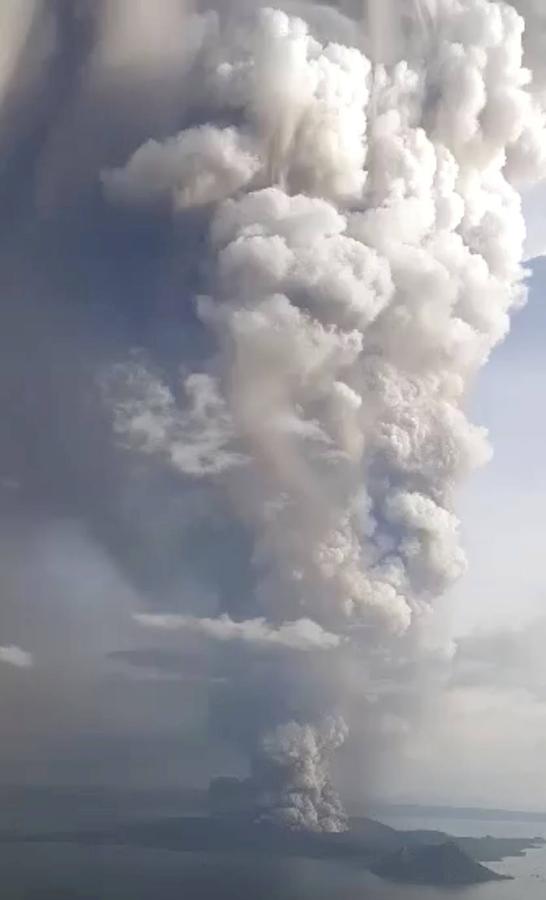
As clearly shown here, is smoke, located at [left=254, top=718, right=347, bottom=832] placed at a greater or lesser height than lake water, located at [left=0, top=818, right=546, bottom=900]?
greater

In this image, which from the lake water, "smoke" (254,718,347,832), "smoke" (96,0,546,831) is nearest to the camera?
the lake water

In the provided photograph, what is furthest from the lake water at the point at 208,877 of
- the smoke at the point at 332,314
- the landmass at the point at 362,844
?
the smoke at the point at 332,314

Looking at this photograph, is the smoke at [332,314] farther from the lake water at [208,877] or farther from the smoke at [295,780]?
the lake water at [208,877]

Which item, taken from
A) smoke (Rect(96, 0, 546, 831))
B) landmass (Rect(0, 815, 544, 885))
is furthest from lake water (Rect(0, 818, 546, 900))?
smoke (Rect(96, 0, 546, 831))

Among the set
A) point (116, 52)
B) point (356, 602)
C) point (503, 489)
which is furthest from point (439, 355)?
point (116, 52)

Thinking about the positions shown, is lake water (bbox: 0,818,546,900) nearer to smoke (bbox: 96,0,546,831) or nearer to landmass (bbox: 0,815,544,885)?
landmass (bbox: 0,815,544,885)

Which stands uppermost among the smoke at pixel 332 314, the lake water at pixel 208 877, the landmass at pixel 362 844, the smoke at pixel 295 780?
the smoke at pixel 332 314
